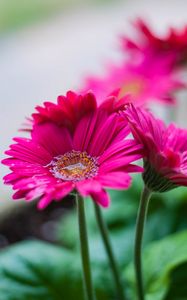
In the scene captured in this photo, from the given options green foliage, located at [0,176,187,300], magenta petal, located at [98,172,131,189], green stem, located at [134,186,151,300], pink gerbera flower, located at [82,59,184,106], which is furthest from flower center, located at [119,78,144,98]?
magenta petal, located at [98,172,131,189]

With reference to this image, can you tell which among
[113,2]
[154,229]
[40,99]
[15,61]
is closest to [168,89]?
[154,229]

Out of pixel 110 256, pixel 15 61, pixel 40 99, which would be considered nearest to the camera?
pixel 110 256

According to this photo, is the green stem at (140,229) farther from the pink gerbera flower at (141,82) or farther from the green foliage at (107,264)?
the pink gerbera flower at (141,82)

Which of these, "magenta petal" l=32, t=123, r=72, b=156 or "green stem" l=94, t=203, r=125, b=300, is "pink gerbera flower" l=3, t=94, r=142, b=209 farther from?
"green stem" l=94, t=203, r=125, b=300

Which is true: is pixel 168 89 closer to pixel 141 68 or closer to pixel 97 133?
pixel 141 68

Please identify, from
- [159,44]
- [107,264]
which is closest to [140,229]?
[107,264]
